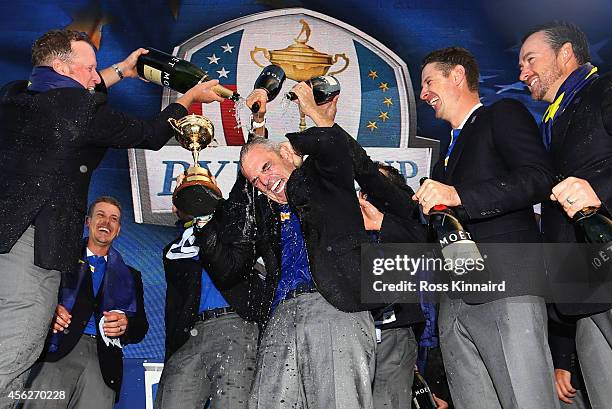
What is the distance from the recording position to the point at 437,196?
2.59 metres

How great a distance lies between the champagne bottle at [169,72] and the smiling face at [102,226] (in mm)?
822

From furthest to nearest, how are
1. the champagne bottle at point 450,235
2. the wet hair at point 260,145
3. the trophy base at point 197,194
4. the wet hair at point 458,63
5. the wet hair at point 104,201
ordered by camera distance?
1. the wet hair at point 104,201
2. the trophy base at point 197,194
3. the wet hair at point 260,145
4. the wet hair at point 458,63
5. the champagne bottle at point 450,235

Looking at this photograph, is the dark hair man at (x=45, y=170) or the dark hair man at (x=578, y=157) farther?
the dark hair man at (x=45, y=170)

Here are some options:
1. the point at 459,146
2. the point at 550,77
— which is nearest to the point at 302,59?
the point at 550,77

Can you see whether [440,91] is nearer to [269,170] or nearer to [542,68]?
[542,68]

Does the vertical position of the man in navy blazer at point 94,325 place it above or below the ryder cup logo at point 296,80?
below

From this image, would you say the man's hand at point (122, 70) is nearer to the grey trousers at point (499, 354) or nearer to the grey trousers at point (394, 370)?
the grey trousers at point (394, 370)

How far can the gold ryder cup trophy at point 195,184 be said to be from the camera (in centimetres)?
362

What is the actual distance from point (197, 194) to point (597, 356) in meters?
1.84

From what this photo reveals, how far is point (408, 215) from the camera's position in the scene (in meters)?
3.25

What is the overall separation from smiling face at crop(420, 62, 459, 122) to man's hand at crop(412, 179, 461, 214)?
0.46 metres

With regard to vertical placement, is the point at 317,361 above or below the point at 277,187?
below

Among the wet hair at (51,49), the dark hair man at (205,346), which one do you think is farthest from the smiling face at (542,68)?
the wet hair at (51,49)

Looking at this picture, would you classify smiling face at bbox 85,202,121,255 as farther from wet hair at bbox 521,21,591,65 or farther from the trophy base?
wet hair at bbox 521,21,591,65
